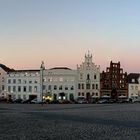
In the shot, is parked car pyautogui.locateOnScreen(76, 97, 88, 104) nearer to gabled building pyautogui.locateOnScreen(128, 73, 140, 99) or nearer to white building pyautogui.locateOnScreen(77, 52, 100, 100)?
white building pyautogui.locateOnScreen(77, 52, 100, 100)

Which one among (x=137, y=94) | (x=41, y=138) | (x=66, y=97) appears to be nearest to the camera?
(x=41, y=138)

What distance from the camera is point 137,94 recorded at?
163 m

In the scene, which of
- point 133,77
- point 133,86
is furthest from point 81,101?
point 133,77

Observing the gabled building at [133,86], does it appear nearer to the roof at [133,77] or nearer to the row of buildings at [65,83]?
the roof at [133,77]

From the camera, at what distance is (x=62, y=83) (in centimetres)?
14912

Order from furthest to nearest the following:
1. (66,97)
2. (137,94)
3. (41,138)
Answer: (137,94), (66,97), (41,138)

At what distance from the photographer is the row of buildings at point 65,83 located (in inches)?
5832

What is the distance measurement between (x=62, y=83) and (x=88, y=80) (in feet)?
27.7

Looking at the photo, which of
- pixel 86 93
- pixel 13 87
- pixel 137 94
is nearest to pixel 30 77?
pixel 13 87

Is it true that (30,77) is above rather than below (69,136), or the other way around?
above

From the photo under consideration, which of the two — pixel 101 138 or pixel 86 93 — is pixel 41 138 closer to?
pixel 101 138

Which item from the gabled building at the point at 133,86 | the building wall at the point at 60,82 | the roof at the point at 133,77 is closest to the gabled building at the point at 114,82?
the gabled building at the point at 133,86

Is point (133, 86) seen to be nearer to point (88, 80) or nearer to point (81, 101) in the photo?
point (88, 80)

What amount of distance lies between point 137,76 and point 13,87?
46307mm
